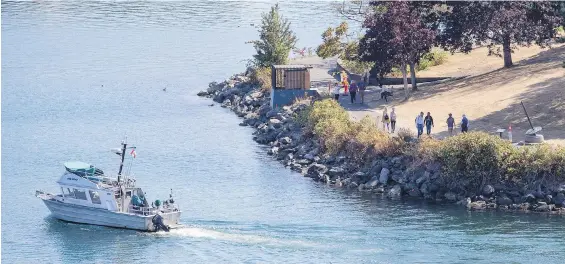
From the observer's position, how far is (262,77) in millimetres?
100125

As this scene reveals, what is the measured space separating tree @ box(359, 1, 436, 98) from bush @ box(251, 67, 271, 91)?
1407 cm

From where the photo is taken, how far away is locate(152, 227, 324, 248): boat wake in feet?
199

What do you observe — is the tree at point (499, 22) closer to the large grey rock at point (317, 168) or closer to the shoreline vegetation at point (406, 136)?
the shoreline vegetation at point (406, 136)

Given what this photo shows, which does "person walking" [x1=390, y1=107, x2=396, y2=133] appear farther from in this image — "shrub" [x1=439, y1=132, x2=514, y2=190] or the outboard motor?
the outboard motor

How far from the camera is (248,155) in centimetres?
8138

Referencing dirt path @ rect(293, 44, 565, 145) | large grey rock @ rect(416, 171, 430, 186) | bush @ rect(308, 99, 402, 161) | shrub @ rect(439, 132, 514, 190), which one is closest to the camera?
shrub @ rect(439, 132, 514, 190)

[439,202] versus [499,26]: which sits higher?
[499,26]

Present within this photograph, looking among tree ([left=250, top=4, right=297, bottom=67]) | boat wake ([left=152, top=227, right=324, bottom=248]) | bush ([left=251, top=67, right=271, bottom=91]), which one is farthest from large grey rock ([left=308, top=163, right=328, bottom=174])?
tree ([left=250, top=4, right=297, bottom=67])

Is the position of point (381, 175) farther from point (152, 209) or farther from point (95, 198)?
point (95, 198)

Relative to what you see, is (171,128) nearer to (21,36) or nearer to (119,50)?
(119,50)

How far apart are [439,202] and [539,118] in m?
11.3

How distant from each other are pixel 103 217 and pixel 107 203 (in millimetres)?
734

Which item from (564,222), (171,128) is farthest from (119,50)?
(564,222)

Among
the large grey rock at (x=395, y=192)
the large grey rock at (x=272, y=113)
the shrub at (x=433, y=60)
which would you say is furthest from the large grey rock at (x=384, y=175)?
the shrub at (x=433, y=60)
